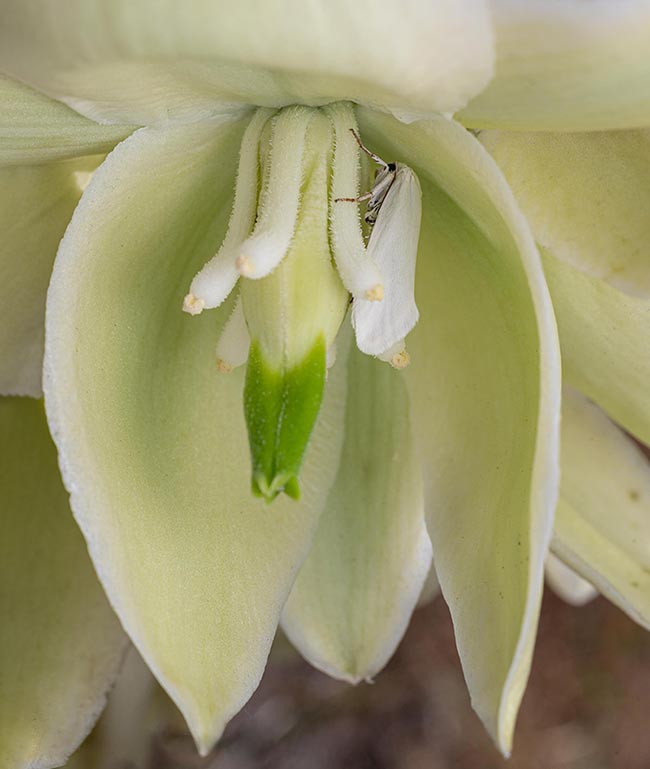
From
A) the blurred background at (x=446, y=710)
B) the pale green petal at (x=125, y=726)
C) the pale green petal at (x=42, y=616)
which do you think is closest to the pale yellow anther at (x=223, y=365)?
the pale green petal at (x=42, y=616)

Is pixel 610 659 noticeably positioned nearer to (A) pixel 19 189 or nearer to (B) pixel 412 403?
(B) pixel 412 403

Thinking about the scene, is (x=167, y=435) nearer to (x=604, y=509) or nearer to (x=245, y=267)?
(x=245, y=267)

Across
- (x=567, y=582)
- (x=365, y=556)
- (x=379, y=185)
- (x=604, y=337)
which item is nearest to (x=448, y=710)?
A: (x=567, y=582)

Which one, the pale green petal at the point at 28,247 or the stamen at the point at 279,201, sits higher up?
the stamen at the point at 279,201

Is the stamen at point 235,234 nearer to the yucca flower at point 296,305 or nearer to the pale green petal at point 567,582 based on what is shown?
the yucca flower at point 296,305

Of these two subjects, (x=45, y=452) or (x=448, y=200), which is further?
(x=45, y=452)

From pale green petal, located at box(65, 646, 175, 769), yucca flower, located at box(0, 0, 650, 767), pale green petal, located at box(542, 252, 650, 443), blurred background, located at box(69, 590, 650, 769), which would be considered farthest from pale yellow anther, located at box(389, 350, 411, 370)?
blurred background, located at box(69, 590, 650, 769)

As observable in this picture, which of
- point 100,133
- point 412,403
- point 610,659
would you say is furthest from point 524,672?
point 610,659
